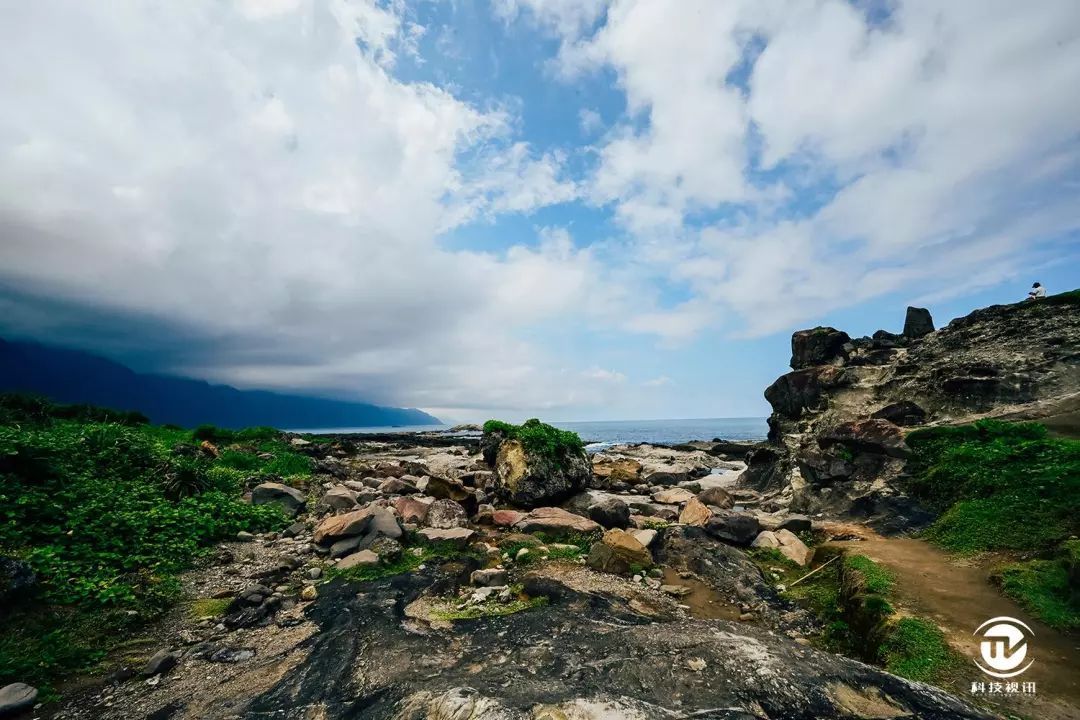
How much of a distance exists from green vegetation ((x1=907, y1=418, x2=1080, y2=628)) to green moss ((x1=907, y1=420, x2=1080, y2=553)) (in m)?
0.02

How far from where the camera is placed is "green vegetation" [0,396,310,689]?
6457 mm

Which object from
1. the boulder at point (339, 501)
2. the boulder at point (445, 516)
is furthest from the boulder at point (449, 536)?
the boulder at point (339, 501)

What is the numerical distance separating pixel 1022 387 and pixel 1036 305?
510cm

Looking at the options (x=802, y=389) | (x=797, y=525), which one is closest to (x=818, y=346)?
(x=802, y=389)

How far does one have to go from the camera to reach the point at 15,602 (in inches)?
261

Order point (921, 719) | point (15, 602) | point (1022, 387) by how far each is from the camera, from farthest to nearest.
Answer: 1. point (1022, 387)
2. point (15, 602)
3. point (921, 719)

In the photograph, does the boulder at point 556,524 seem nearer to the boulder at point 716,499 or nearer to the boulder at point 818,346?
the boulder at point 716,499

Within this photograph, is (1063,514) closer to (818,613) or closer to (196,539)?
(818,613)

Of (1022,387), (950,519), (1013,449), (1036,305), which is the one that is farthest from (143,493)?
(1036,305)

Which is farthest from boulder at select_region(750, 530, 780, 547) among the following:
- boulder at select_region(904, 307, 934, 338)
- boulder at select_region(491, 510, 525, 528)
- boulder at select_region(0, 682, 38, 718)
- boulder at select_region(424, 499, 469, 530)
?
boulder at select_region(904, 307, 934, 338)

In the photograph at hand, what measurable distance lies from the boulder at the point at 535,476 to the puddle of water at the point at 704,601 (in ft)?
24.6

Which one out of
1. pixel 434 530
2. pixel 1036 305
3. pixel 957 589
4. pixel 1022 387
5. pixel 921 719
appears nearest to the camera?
pixel 921 719

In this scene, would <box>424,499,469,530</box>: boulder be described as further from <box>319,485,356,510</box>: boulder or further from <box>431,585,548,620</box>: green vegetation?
<box>431,585,548,620</box>: green vegetation

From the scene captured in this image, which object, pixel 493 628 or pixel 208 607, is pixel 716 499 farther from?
pixel 208 607
